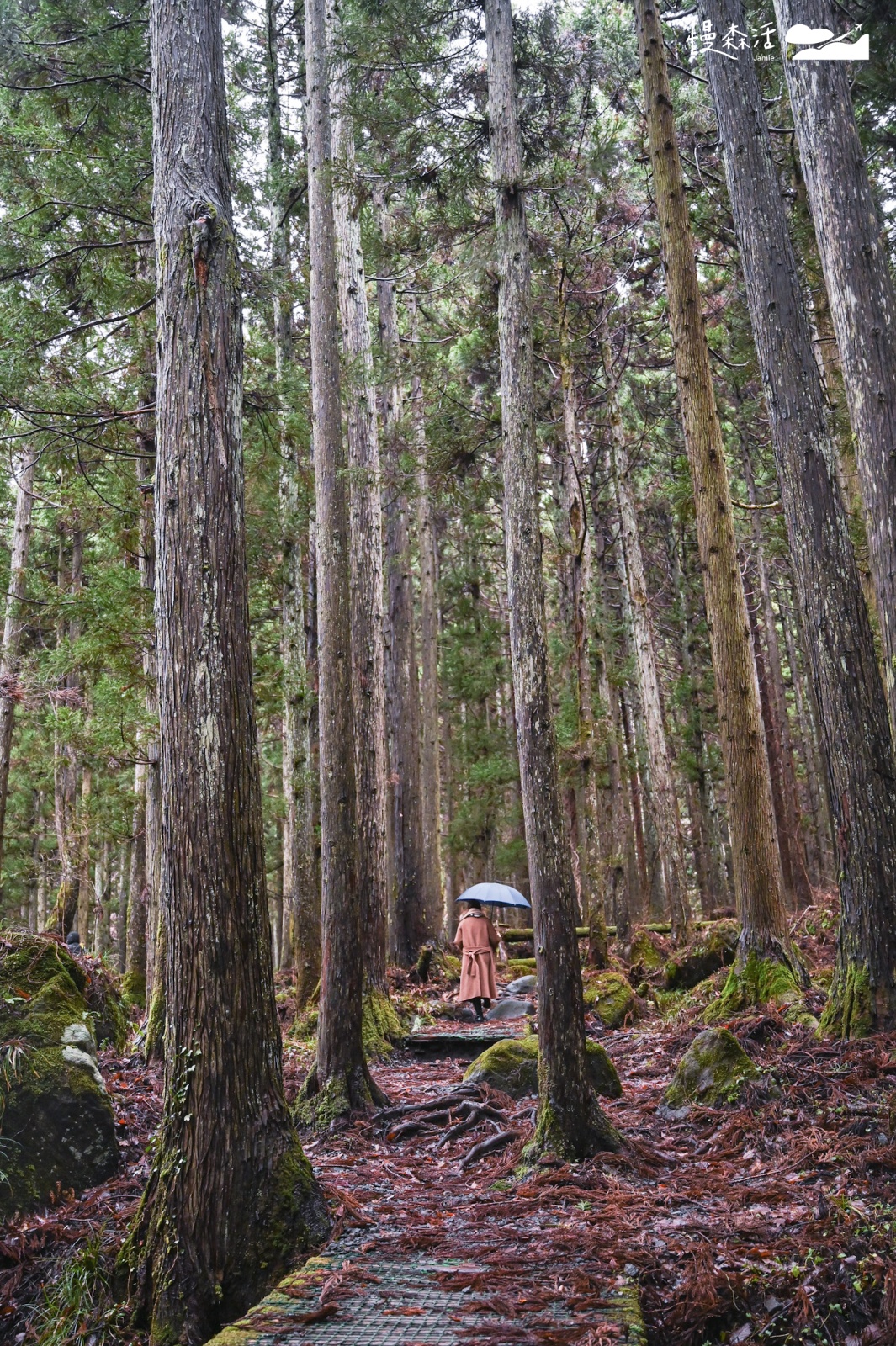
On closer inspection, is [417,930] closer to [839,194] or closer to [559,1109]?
[559,1109]

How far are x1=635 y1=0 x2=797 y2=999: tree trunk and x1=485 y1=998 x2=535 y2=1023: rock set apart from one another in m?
4.81

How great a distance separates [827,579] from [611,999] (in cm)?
681

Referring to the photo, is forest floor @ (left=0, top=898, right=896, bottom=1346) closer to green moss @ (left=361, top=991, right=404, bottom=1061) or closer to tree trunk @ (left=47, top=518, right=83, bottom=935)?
green moss @ (left=361, top=991, right=404, bottom=1061)

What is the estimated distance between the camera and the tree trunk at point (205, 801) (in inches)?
171

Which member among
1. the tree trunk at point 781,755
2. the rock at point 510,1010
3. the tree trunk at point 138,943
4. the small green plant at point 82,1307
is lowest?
the small green plant at point 82,1307

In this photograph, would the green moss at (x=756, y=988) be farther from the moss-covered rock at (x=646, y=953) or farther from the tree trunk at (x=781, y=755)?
the tree trunk at (x=781, y=755)

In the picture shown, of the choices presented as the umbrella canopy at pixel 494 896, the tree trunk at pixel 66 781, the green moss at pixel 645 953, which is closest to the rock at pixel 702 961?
the green moss at pixel 645 953

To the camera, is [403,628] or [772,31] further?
[403,628]

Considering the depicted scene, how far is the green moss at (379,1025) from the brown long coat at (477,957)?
64.0 inches

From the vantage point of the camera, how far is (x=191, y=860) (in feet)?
15.3

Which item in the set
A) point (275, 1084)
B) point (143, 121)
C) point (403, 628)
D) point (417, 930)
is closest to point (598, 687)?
point (403, 628)

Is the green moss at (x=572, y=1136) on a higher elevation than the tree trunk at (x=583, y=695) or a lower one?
lower

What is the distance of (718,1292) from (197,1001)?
2.73 m

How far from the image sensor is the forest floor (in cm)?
368
